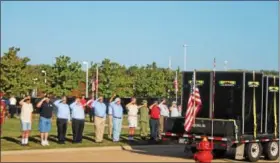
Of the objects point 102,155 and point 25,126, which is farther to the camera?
point 25,126

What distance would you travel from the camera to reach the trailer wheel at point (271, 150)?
744 inches

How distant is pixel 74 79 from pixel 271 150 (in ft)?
139

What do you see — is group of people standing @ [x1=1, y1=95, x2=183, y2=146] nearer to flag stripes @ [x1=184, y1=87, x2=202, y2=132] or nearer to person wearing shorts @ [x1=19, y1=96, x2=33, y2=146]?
person wearing shorts @ [x1=19, y1=96, x2=33, y2=146]

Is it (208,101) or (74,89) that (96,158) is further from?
(74,89)

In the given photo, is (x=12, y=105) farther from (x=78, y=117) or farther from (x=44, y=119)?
(x=44, y=119)

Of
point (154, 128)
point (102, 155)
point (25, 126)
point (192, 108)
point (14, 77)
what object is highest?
point (14, 77)

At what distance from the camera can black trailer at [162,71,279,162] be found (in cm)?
1748

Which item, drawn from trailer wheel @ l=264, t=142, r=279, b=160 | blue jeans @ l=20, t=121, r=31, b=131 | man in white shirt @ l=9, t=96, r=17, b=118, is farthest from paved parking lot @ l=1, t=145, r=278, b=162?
man in white shirt @ l=9, t=96, r=17, b=118

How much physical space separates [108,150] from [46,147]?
229 cm

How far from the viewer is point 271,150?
62.4 feet

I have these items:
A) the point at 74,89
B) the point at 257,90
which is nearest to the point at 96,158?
the point at 257,90

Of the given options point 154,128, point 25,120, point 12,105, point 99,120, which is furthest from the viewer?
point 12,105

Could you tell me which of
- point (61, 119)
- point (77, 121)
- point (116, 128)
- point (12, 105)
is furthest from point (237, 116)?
point (12, 105)

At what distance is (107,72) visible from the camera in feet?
214
